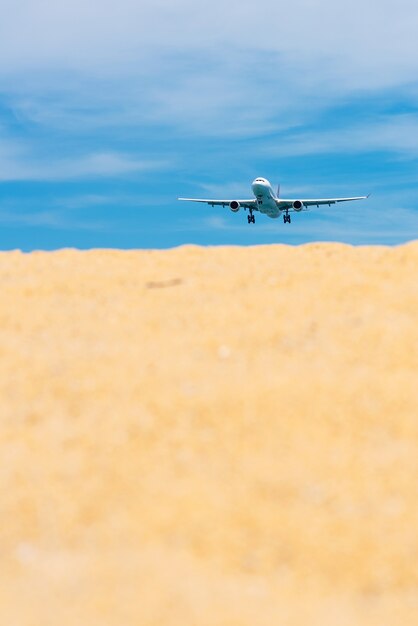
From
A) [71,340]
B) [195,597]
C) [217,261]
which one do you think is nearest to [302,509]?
[195,597]

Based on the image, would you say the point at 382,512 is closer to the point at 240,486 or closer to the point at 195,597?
the point at 240,486

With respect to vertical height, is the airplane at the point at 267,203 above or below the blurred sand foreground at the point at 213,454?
above

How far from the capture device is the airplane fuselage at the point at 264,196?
66.9 meters

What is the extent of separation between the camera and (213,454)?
921 centimetres

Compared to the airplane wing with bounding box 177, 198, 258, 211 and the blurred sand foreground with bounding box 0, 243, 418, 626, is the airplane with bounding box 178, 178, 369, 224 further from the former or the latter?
the blurred sand foreground with bounding box 0, 243, 418, 626

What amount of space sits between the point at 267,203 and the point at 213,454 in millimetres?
60395

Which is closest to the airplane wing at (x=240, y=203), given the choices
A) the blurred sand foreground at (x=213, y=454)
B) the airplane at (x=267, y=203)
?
the airplane at (x=267, y=203)

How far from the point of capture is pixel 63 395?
1038 centimetres

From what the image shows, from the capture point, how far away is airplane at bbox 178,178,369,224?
6725 centimetres

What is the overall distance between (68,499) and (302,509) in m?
2.31

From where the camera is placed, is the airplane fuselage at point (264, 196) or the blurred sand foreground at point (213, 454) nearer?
the blurred sand foreground at point (213, 454)

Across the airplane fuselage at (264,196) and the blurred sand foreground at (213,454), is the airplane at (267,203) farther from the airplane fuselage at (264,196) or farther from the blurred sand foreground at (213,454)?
the blurred sand foreground at (213,454)

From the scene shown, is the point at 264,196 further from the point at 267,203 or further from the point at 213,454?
the point at 213,454

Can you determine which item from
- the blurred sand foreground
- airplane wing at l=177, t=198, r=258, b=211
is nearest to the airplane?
airplane wing at l=177, t=198, r=258, b=211
